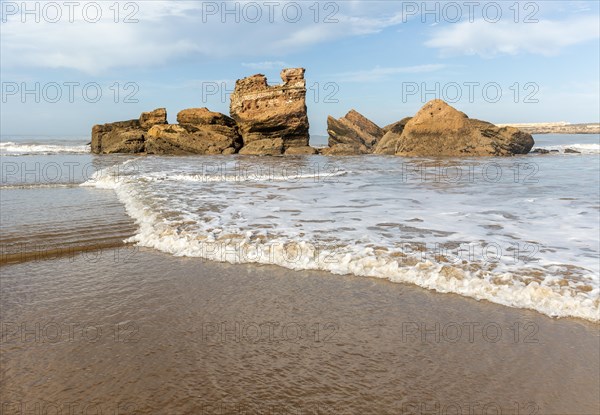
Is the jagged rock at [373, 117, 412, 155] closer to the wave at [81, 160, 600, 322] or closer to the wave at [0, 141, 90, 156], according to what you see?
the wave at [0, 141, 90, 156]

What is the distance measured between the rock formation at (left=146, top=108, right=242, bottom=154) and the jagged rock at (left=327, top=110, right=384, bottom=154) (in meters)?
8.18

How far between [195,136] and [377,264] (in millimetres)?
28568

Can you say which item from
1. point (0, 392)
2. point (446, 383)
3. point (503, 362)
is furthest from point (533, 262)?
point (0, 392)

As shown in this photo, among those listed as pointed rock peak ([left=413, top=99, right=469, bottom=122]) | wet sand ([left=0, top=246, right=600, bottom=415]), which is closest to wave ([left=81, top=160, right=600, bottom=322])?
wet sand ([left=0, top=246, right=600, bottom=415])

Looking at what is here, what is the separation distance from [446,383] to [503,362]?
48 centimetres

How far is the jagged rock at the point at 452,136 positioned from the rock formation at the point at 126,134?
19.3 meters

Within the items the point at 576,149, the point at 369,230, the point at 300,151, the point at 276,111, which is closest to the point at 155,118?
the point at 276,111

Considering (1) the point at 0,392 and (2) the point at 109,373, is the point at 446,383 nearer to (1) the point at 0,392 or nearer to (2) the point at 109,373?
(2) the point at 109,373

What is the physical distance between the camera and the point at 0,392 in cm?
227

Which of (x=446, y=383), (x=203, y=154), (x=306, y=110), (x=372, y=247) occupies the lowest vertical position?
(x=446, y=383)

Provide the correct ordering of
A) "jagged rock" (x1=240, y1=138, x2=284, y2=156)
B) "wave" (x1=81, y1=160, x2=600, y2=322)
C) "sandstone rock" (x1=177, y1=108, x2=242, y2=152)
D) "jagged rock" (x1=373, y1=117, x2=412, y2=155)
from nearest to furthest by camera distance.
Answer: "wave" (x1=81, y1=160, x2=600, y2=322) → "jagged rock" (x1=240, y1=138, x2=284, y2=156) → "jagged rock" (x1=373, y1=117, x2=412, y2=155) → "sandstone rock" (x1=177, y1=108, x2=242, y2=152)

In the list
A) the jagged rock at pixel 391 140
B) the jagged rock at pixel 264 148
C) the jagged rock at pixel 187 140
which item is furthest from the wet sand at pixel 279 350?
the jagged rock at pixel 187 140

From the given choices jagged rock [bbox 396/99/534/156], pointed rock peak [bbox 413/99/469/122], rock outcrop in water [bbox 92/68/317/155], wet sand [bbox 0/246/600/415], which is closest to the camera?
wet sand [bbox 0/246/600/415]

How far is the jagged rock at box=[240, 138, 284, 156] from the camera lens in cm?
3028
